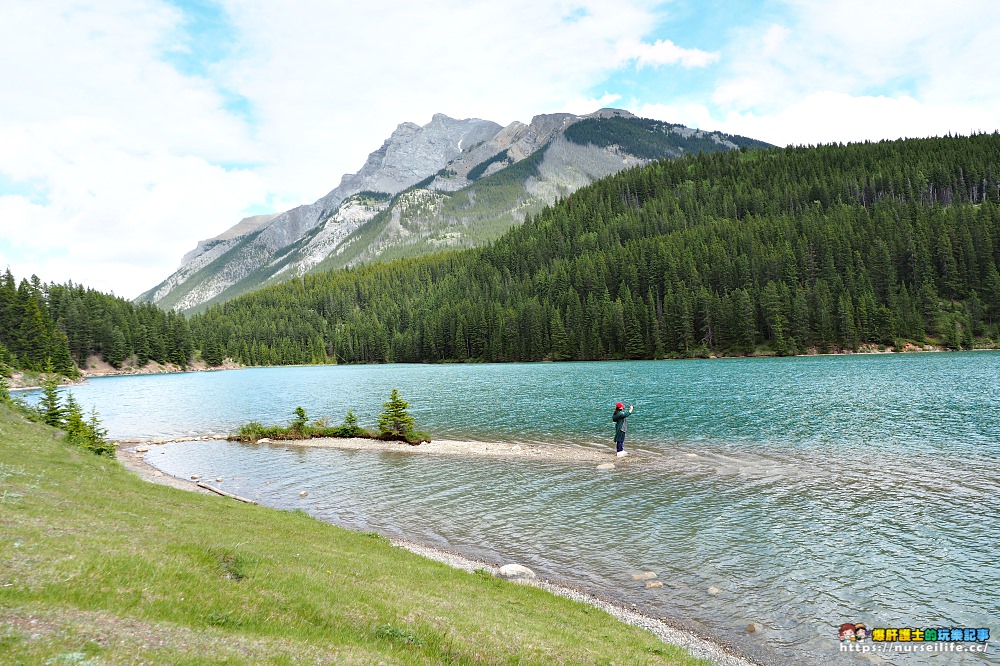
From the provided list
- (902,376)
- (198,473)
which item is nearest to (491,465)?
(198,473)

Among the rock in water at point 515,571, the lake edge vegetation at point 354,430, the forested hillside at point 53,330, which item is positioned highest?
the forested hillside at point 53,330

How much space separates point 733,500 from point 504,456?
19449 millimetres

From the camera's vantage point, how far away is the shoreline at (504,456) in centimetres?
1507

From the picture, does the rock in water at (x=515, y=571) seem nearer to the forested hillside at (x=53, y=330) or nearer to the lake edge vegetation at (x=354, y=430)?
the lake edge vegetation at (x=354, y=430)

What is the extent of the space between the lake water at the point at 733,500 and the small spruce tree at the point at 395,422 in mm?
4387

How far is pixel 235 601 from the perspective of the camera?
11.1 metres

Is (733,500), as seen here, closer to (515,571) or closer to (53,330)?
(515,571)

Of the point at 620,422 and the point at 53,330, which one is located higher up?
the point at 53,330

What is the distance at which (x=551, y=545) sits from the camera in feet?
76.9
